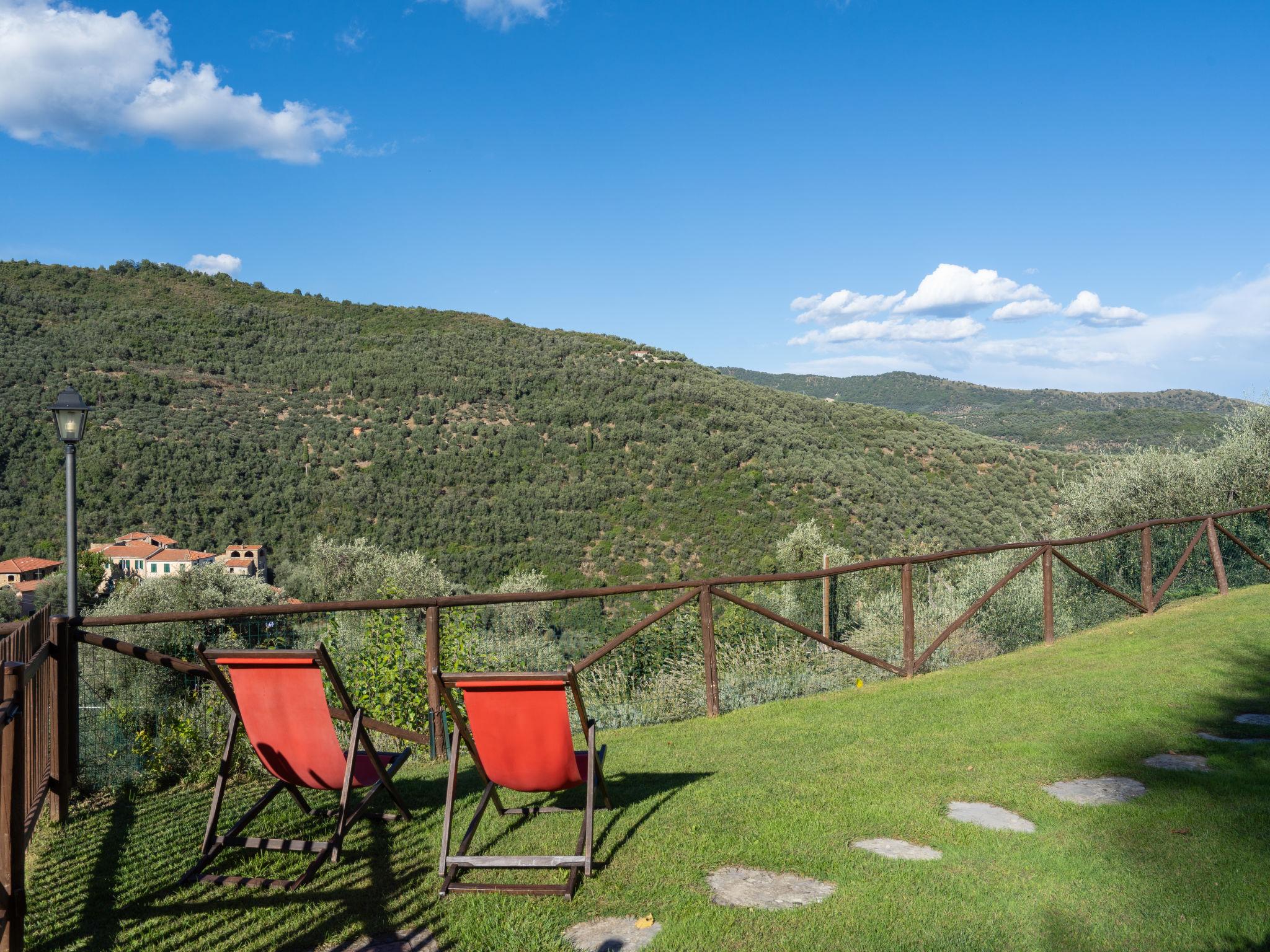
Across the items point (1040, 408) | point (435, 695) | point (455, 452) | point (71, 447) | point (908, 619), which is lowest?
point (435, 695)

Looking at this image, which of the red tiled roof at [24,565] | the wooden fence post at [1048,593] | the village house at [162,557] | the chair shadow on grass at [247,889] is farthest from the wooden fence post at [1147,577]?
the red tiled roof at [24,565]

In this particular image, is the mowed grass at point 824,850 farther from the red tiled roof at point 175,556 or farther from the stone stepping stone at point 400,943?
the red tiled roof at point 175,556

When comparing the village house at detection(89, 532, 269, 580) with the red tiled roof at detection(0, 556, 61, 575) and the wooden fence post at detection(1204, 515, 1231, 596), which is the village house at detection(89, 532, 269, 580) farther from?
the wooden fence post at detection(1204, 515, 1231, 596)

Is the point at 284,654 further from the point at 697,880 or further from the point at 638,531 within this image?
the point at 638,531

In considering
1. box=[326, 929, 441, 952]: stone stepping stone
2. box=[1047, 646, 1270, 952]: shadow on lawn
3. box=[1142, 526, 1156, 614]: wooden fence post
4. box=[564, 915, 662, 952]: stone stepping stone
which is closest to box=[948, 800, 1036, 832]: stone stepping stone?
box=[1047, 646, 1270, 952]: shadow on lawn

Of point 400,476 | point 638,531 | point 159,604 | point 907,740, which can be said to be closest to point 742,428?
point 638,531

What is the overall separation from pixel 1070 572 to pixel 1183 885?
359 inches

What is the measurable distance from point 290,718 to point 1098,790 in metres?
3.49

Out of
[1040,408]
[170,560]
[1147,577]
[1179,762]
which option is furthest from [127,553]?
[1040,408]

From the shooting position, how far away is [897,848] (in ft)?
10.2

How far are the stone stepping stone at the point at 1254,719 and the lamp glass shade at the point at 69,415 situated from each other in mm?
7505

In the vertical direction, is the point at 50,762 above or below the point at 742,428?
below

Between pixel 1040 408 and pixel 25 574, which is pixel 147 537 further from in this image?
pixel 1040 408

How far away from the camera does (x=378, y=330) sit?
50312 mm
